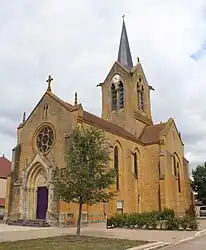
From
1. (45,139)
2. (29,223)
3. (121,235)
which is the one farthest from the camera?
(45,139)

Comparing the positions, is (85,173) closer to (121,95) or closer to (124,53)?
(121,95)

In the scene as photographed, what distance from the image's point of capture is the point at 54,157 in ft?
92.9

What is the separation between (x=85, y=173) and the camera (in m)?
17.1

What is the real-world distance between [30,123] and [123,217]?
49.1 feet

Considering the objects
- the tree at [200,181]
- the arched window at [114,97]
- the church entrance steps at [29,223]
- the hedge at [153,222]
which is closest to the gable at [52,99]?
the church entrance steps at [29,223]

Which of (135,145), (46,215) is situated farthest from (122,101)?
(46,215)

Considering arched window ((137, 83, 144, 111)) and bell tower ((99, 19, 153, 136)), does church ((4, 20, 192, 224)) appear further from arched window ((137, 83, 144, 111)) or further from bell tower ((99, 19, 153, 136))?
arched window ((137, 83, 144, 111))

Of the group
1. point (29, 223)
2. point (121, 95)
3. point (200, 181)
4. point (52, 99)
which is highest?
point (121, 95)

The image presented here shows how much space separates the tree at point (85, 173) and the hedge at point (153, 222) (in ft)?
18.7

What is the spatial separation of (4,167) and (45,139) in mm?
21270

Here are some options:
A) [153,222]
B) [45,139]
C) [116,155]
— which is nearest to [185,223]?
[153,222]

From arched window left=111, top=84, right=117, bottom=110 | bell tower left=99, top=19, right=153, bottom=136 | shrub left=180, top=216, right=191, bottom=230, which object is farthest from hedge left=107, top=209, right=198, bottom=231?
arched window left=111, top=84, right=117, bottom=110

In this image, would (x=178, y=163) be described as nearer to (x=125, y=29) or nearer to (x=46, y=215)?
(x=46, y=215)

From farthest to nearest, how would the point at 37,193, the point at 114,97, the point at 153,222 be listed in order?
1. the point at 114,97
2. the point at 37,193
3. the point at 153,222
